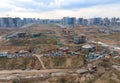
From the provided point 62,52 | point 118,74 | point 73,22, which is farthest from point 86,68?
point 73,22

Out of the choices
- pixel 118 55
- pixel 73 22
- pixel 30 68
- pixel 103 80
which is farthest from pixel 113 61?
pixel 73 22

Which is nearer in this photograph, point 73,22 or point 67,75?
point 67,75

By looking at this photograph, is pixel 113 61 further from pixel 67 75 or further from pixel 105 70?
pixel 67 75

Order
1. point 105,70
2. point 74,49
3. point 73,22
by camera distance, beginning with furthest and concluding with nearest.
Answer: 1. point 73,22
2. point 74,49
3. point 105,70

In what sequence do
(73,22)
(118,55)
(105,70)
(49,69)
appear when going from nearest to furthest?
(105,70) → (49,69) → (118,55) → (73,22)

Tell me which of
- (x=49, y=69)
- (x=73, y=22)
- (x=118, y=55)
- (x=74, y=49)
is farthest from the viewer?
(x=73, y=22)

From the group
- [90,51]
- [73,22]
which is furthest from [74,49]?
[73,22]

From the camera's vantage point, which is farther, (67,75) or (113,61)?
(113,61)

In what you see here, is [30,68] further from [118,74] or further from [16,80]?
[118,74]

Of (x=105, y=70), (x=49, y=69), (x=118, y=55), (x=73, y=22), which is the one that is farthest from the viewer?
(x=73, y=22)
